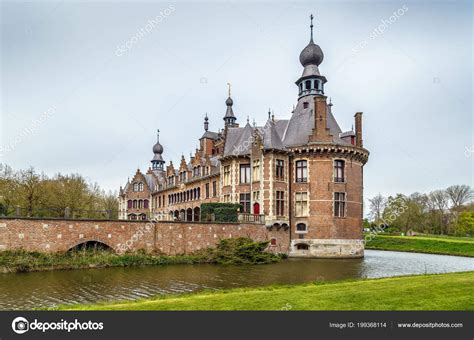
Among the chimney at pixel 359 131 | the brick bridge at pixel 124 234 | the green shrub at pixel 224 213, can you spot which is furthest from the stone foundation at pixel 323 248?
the chimney at pixel 359 131

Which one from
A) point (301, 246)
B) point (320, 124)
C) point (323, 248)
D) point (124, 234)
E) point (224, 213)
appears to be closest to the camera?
point (124, 234)

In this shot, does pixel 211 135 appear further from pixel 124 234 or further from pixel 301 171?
pixel 124 234

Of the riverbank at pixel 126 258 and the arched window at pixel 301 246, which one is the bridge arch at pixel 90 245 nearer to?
the riverbank at pixel 126 258

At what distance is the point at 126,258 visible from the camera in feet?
78.6

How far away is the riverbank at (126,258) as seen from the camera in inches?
802

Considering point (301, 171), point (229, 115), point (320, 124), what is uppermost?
point (229, 115)

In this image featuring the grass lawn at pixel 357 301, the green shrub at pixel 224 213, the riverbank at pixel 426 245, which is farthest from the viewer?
the riverbank at pixel 426 245

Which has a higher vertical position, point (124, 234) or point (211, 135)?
point (211, 135)

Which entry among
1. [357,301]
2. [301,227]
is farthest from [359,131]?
[357,301]

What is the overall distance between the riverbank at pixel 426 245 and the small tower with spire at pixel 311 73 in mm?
20659

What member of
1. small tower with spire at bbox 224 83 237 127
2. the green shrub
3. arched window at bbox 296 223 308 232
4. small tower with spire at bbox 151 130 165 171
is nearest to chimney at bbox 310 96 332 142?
arched window at bbox 296 223 308 232

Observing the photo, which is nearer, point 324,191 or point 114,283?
point 114,283

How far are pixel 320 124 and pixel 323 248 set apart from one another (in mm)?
10162
